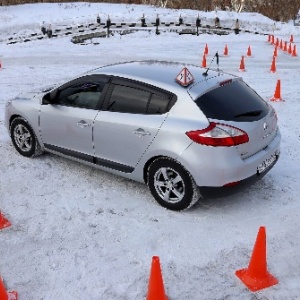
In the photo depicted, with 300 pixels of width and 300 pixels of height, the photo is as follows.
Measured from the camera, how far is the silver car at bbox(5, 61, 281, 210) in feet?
16.8


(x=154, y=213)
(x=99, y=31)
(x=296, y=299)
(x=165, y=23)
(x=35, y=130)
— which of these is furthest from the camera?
(x=165, y=23)

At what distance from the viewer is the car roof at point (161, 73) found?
5.54m

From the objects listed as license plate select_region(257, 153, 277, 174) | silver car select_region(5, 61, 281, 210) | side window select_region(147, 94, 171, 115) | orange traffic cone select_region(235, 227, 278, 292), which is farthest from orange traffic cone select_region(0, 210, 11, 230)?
license plate select_region(257, 153, 277, 174)

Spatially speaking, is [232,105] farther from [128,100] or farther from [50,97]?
[50,97]

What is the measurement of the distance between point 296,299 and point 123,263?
5.73ft

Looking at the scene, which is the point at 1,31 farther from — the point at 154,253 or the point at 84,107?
the point at 154,253

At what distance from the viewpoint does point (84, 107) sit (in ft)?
20.2

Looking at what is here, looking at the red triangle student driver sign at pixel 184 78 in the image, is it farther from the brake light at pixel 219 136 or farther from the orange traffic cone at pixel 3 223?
the orange traffic cone at pixel 3 223

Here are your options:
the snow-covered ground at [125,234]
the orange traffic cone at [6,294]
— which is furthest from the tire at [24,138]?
the orange traffic cone at [6,294]

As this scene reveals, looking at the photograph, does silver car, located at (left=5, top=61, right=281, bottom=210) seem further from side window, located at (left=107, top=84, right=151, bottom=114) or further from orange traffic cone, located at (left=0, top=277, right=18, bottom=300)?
orange traffic cone, located at (left=0, top=277, right=18, bottom=300)

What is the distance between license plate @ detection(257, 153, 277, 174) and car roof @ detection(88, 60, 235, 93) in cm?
118

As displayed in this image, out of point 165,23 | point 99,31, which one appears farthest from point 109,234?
point 165,23

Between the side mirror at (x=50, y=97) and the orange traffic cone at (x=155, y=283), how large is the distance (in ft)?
11.8

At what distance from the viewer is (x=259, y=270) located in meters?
4.26
